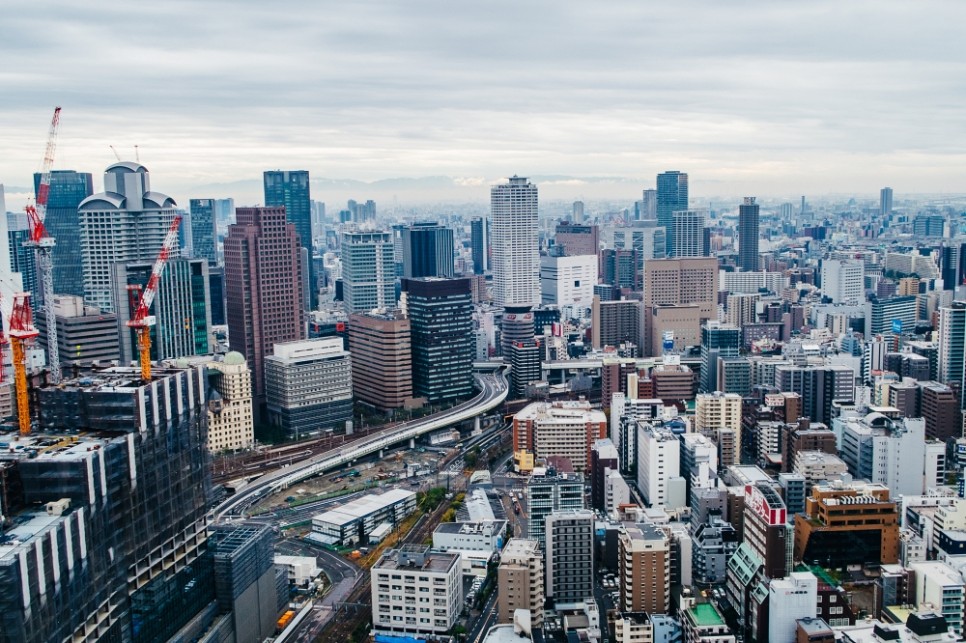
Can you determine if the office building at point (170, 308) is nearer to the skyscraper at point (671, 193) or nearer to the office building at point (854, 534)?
the office building at point (854, 534)

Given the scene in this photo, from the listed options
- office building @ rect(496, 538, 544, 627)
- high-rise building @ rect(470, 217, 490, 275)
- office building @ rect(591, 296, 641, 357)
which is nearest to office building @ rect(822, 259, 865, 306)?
office building @ rect(591, 296, 641, 357)

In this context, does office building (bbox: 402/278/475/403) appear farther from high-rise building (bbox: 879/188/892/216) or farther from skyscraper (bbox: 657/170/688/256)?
high-rise building (bbox: 879/188/892/216)

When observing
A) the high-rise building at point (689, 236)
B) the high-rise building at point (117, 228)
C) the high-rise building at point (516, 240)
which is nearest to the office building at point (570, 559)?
the high-rise building at point (117, 228)

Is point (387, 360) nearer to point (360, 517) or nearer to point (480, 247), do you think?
point (360, 517)

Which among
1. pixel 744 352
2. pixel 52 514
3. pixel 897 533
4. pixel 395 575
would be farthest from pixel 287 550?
pixel 744 352

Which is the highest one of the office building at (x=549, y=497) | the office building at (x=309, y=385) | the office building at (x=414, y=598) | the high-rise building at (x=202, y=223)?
the high-rise building at (x=202, y=223)

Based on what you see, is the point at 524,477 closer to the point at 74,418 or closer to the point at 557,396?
the point at 557,396
